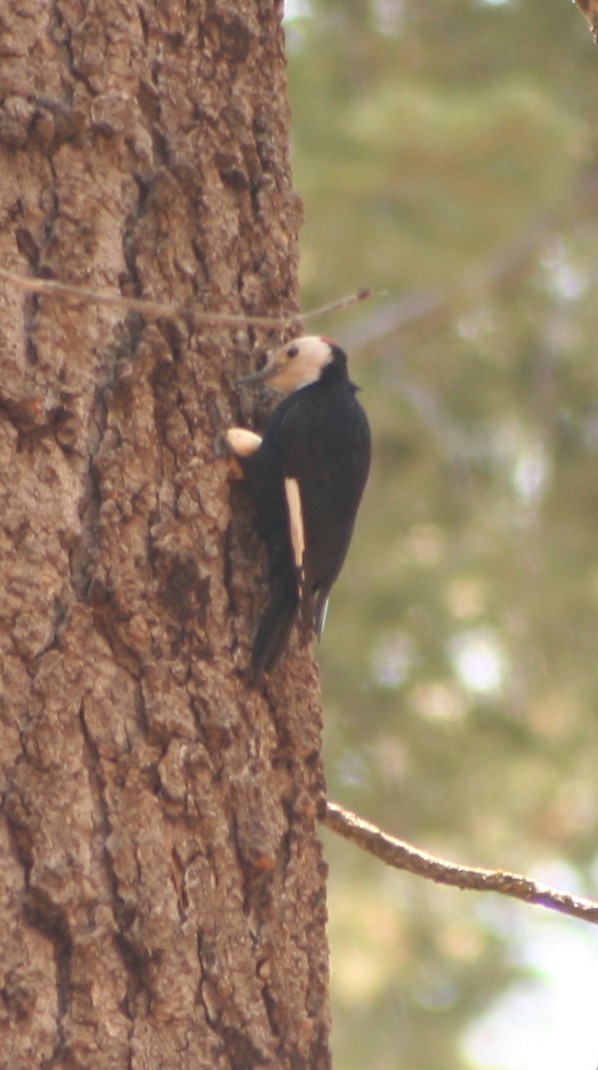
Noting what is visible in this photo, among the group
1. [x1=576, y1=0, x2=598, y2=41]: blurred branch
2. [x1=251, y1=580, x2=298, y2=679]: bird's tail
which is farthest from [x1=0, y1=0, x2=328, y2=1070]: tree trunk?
[x1=576, y1=0, x2=598, y2=41]: blurred branch

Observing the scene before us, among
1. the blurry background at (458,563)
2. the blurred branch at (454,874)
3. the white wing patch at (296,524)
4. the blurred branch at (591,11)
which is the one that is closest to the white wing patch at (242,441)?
the white wing patch at (296,524)

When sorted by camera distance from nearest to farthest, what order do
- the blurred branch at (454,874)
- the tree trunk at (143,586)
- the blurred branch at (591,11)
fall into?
the tree trunk at (143,586)
the blurred branch at (591,11)
the blurred branch at (454,874)

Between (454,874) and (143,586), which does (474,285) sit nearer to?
(454,874)

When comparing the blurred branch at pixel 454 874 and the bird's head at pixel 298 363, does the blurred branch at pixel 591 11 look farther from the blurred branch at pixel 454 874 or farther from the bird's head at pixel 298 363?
the blurred branch at pixel 454 874

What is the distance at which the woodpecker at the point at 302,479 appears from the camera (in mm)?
2535

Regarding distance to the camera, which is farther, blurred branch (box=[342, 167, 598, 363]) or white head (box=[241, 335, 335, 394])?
blurred branch (box=[342, 167, 598, 363])

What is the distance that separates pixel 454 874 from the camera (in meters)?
2.50

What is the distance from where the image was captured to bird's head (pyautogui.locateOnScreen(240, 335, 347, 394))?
9.15 feet

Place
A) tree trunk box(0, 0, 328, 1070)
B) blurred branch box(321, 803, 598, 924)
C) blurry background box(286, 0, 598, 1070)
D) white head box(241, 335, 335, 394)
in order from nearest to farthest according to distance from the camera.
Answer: tree trunk box(0, 0, 328, 1070), blurred branch box(321, 803, 598, 924), white head box(241, 335, 335, 394), blurry background box(286, 0, 598, 1070)

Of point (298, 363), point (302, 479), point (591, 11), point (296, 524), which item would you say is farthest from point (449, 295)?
point (591, 11)

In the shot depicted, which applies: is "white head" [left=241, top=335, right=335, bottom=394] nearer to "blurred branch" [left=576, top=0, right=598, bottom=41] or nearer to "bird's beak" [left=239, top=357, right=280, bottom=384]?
"bird's beak" [left=239, top=357, right=280, bottom=384]

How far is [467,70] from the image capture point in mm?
8680

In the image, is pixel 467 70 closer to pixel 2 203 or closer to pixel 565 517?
pixel 565 517

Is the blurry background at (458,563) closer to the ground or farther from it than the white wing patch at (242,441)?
farther from it
